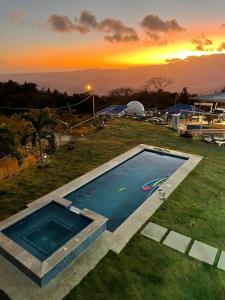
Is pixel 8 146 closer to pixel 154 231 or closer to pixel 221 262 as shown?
pixel 154 231

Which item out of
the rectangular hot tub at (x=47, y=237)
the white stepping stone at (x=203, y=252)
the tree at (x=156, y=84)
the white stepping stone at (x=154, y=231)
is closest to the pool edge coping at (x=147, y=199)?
the white stepping stone at (x=154, y=231)

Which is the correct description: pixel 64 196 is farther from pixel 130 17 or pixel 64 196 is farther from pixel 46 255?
pixel 130 17

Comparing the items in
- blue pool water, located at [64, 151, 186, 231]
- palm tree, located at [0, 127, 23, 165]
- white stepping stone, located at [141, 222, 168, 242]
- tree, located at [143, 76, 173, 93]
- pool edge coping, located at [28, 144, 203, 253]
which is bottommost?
blue pool water, located at [64, 151, 186, 231]

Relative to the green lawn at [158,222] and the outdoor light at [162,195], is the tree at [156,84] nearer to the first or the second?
the green lawn at [158,222]

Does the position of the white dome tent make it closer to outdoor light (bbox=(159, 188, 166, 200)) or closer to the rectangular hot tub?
outdoor light (bbox=(159, 188, 166, 200))

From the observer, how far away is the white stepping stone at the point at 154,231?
8.11 meters

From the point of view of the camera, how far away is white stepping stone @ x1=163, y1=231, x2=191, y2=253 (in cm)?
768

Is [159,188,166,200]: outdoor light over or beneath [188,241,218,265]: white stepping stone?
over

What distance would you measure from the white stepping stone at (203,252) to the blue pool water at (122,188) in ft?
9.63

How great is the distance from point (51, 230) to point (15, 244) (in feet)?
4.95

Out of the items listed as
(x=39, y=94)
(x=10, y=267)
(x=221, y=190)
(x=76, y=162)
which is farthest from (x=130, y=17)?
(x=39, y=94)

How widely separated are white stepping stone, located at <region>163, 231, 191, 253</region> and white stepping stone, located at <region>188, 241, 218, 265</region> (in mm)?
256

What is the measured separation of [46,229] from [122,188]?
195 inches

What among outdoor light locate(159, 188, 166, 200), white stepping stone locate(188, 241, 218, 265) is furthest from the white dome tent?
white stepping stone locate(188, 241, 218, 265)
